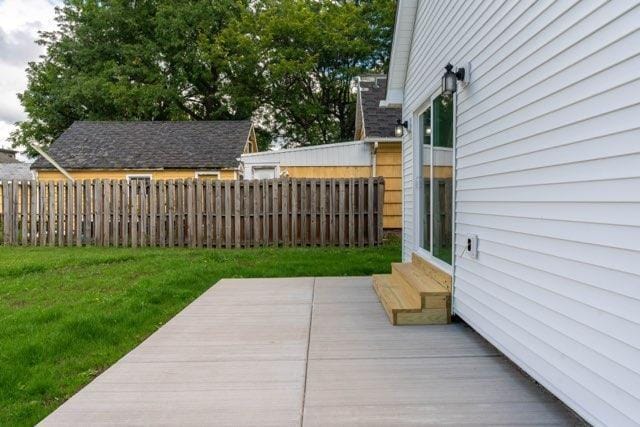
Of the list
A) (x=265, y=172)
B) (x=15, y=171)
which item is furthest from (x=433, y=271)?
(x=15, y=171)

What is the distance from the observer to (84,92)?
21.5m

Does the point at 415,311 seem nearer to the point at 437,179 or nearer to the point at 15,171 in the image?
the point at 437,179

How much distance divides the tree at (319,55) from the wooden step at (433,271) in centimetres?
1651

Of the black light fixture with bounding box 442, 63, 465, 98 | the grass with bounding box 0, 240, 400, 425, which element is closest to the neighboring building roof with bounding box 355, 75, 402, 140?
the grass with bounding box 0, 240, 400, 425

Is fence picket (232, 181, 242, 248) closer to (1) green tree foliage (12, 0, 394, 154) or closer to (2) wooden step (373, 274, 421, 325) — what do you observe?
(2) wooden step (373, 274, 421, 325)

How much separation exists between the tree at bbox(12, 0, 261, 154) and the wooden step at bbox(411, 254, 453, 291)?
18.0 meters

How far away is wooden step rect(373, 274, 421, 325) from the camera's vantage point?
4082mm

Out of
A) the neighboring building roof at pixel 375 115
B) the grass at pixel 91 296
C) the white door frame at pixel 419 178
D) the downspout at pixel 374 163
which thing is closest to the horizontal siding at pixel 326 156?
the downspout at pixel 374 163

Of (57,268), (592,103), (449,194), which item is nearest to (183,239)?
(57,268)

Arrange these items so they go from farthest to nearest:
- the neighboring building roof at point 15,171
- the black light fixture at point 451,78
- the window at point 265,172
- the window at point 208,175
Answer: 1. the neighboring building roof at point 15,171
2. the window at point 208,175
3. the window at point 265,172
4. the black light fixture at point 451,78

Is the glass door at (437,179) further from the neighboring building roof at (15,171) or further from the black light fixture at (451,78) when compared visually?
the neighboring building roof at (15,171)

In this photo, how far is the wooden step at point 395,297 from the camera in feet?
13.4

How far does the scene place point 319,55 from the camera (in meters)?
21.7

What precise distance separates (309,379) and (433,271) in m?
2.38
